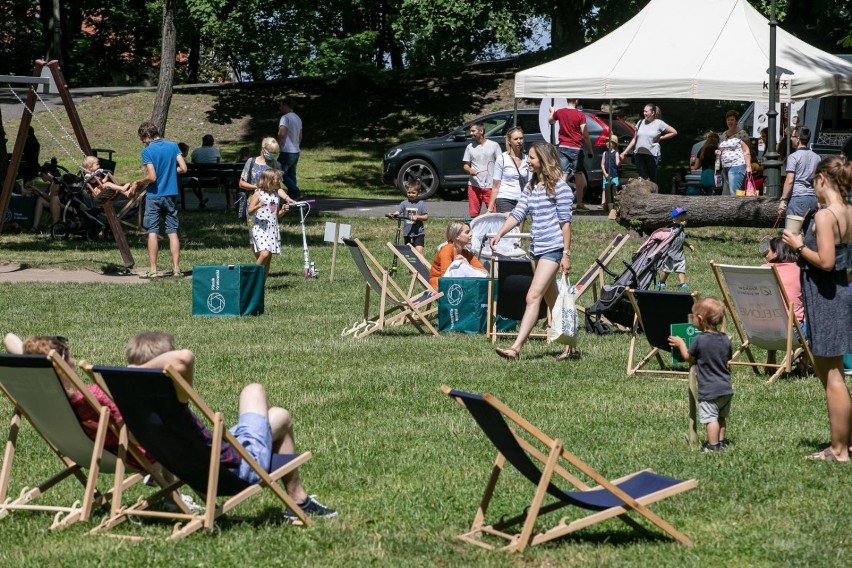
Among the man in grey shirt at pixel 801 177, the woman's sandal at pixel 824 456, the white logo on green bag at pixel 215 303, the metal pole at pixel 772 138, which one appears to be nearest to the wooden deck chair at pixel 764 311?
the woman's sandal at pixel 824 456

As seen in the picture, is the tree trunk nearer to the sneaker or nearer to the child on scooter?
the child on scooter

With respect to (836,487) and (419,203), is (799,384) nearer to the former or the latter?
(836,487)

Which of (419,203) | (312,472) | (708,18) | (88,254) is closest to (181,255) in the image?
(88,254)

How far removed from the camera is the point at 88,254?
18.4 meters

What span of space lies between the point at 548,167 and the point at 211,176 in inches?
581

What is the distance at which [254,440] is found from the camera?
18.6ft

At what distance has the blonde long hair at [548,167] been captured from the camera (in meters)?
10.1

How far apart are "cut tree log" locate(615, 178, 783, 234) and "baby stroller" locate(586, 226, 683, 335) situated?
5128 millimetres

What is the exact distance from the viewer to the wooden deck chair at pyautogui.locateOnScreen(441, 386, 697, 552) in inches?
207

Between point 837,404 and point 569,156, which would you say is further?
point 569,156

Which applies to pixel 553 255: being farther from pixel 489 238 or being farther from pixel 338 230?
pixel 338 230

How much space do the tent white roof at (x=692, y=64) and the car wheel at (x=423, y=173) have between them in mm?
5501

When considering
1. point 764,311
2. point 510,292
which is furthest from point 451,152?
point 764,311

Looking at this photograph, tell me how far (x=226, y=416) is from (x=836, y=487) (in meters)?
3.82
